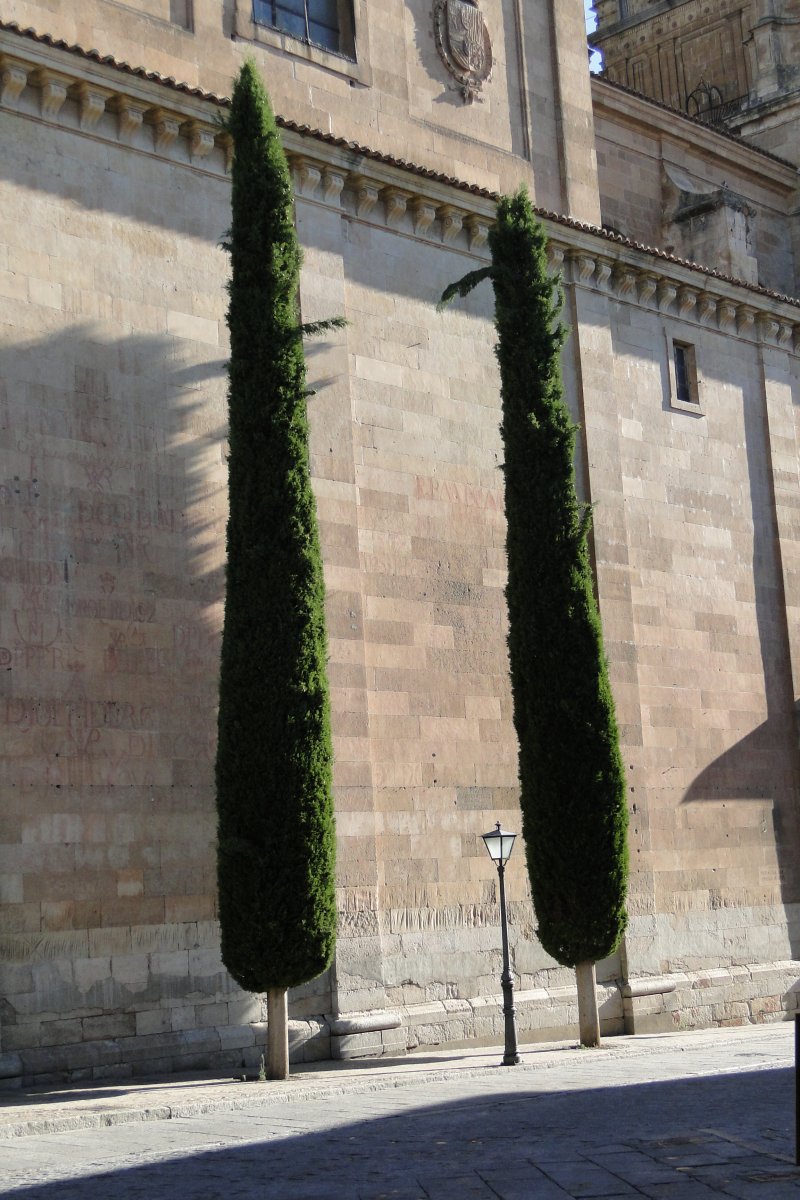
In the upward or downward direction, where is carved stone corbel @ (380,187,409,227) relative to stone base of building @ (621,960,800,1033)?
upward

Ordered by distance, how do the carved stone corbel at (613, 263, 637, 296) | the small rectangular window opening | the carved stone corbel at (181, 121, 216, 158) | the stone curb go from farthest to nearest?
the small rectangular window opening
the carved stone corbel at (613, 263, 637, 296)
the carved stone corbel at (181, 121, 216, 158)
the stone curb

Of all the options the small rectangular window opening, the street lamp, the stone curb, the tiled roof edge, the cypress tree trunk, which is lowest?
the stone curb

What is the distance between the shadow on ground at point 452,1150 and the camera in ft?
28.5

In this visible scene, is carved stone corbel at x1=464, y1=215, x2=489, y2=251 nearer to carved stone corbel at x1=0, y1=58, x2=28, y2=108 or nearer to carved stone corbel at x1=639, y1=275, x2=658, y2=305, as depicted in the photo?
carved stone corbel at x1=639, y1=275, x2=658, y2=305

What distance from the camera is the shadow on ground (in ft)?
28.5

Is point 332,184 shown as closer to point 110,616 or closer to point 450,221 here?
point 450,221

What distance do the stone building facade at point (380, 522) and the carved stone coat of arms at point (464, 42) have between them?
0.05 metres

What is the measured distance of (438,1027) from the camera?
59.2 ft

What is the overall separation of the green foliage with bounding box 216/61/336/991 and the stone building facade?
127 cm

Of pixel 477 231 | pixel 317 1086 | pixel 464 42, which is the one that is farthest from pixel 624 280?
pixel 317 1086

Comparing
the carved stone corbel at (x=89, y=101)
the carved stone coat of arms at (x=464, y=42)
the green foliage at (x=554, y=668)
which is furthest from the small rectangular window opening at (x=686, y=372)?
the carved stone corbel at (x=89, y=101)

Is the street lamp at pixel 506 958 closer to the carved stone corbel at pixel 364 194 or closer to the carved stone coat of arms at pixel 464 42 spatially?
the carved stone corbel at pixel 364 194

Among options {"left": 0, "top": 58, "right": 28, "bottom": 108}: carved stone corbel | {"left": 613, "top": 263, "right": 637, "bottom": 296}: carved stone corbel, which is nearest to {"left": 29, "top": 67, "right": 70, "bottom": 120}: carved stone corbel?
{"left": 0, "top": 58, "right": 28, "bottom": 108}: carved stone corbel

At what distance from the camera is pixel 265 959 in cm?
1492
